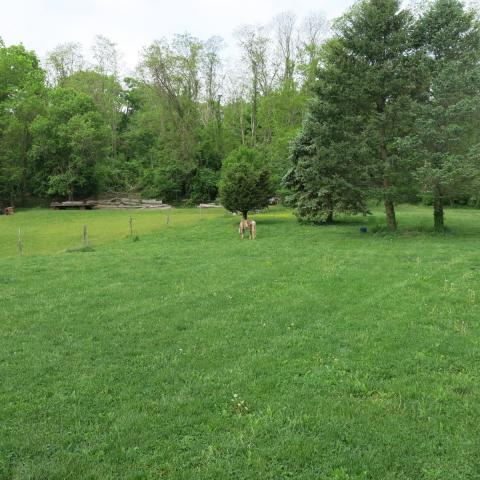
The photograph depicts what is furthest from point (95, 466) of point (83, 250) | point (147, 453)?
point (83, 250)

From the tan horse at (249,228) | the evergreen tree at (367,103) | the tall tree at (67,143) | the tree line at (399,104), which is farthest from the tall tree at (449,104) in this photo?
the tall tree at (67,143)

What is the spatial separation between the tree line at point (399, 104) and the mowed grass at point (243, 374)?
7315mm

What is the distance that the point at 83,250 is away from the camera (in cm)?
1733

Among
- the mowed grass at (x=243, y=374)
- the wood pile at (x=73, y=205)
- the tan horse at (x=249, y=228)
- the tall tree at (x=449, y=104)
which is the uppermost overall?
the tall tree at (x=449, y=104)

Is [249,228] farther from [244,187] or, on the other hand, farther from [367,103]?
[367,103]

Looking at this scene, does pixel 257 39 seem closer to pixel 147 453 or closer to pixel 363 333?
pixel 363 333

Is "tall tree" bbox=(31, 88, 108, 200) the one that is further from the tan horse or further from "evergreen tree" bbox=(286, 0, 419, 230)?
"evergreen tree" bbox=(286, 0, 419, 230)

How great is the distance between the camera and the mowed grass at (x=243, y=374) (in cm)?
400

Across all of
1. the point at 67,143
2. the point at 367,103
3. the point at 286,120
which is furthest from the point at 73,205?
the point at 367,103

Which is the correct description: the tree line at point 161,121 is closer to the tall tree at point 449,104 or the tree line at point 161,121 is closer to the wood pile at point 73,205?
the wood pile at point 73,205

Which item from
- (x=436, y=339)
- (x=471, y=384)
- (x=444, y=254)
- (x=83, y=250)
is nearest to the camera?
(x=471, y=384)

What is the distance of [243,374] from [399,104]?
15680 millimetres

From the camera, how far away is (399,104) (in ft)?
59.7

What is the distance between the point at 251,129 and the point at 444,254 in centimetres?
3793
